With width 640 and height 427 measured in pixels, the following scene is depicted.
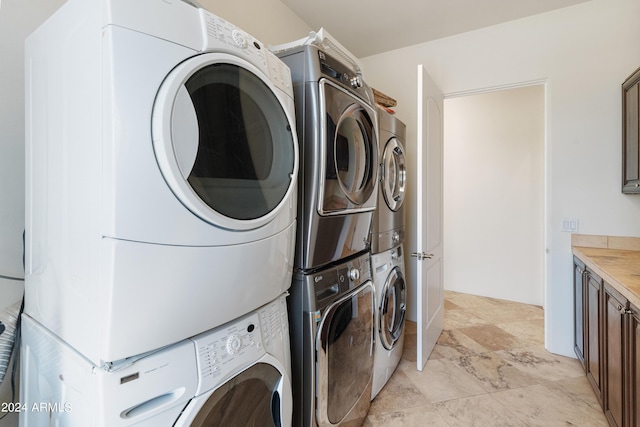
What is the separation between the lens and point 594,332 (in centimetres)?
189

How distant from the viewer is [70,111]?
0.74 m

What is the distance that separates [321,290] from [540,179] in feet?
11.4

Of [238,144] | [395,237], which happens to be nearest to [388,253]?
[395,237]

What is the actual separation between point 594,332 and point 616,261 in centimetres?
46

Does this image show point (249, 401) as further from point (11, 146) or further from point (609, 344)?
point (609, 344)

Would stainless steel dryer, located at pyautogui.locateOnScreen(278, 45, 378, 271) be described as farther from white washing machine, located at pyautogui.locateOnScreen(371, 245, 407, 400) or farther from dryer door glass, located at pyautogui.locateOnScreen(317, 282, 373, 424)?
white washing machine, located at pyautogui.locateOnScreen(371, 245, 407, 400)

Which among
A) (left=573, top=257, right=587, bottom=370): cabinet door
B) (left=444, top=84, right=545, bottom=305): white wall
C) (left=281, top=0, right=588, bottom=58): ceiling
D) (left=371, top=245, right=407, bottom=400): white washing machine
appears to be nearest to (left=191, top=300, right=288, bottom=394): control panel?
(left=371, top=245, right=407, bottom=400): white washing machine

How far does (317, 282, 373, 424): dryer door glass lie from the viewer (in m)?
1.26

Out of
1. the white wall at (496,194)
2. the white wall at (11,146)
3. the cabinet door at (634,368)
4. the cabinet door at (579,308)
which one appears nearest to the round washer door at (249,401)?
the white wall at (11,146)

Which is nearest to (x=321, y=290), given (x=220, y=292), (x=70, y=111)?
(x=220, y=292)

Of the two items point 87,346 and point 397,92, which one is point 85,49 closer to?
point 87,346

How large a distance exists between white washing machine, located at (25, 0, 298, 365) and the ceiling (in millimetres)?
1810

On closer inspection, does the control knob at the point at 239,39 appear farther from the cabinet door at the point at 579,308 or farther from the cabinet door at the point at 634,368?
the cabinet door at the point at 579,308

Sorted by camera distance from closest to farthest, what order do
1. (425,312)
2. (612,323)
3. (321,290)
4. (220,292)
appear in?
1. (220,292)
2. (321,290)
3. (612,323)
4. (425,312)
